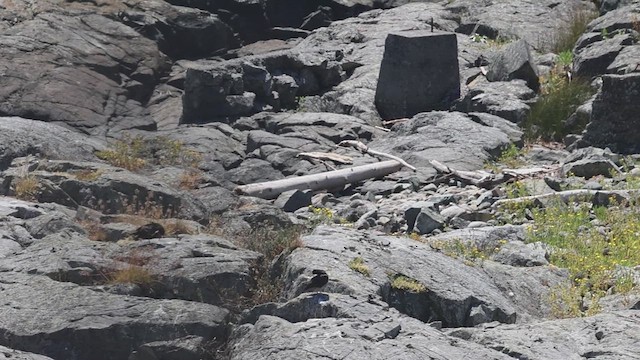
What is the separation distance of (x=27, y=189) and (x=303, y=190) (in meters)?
4.21

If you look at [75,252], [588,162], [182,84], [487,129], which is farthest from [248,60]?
[75,252]

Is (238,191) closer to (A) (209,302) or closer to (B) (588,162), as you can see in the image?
(B) (588,162)

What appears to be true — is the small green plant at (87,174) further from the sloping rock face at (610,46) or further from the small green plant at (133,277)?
the sloping rock face at (610,46)

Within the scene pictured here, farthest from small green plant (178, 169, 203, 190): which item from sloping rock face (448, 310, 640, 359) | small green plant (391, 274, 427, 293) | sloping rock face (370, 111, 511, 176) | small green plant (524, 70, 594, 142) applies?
sloping rock face (448, 310, 640, 359)

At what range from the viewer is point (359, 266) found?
8039 millimetres

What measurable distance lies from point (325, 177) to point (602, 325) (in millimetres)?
8179

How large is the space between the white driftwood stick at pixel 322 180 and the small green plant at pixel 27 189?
10.8ft

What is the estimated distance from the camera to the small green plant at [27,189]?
11852 mm

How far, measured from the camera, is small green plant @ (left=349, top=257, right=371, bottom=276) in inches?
315

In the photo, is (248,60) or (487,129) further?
(248,60)

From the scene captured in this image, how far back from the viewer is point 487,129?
1720 cm

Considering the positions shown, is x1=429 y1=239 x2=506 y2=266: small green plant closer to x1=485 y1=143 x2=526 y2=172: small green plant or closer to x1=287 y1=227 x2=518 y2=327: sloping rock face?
x1=287 y1=227 x2=518 y2=327: sloping rock face

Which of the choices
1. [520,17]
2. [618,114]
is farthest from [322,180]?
[520,17]

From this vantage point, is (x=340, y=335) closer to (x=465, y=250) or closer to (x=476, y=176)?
(x=465, y=250)
